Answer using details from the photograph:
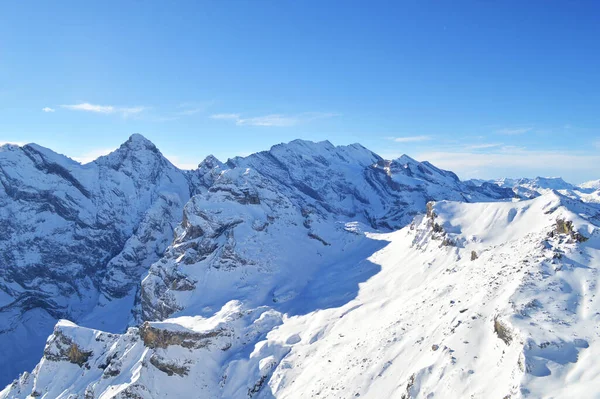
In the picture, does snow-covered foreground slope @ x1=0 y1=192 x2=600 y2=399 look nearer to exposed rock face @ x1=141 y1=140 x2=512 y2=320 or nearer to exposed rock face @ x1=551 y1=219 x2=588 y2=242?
exposed rock face @ x1=551 y1=219 x2=588 y2=242

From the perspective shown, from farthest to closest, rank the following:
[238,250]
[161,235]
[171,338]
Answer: [161,235] → [238,250] → [171,338]

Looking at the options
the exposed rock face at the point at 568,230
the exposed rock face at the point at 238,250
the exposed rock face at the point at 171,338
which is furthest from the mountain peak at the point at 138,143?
the exposed rock face at the point at 568,230

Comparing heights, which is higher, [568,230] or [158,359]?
[568,230]

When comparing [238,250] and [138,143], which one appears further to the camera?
[138,143]

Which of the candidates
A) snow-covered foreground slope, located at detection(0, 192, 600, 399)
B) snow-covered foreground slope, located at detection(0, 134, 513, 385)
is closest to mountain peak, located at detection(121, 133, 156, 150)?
snow-covered foreground slope, located at detection(0, 134, 513, 385)

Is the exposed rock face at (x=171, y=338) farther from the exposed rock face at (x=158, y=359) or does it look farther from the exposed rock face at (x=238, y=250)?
the exposed rock face at (x=238, y=250)

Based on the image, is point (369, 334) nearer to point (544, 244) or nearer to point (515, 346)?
point (515, 346)

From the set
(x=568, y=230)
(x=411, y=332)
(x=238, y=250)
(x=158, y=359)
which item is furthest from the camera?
(x=238, y=250)

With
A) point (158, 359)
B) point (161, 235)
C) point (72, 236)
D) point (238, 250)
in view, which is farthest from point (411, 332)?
point (72, 236)

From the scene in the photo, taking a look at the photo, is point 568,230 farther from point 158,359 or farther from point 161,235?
point 161,235

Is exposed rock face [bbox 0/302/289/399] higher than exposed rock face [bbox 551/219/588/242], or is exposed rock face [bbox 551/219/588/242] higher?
exposed rock face [bbox 551/219/588/242]
